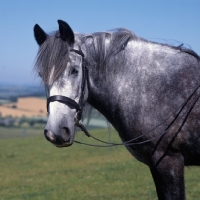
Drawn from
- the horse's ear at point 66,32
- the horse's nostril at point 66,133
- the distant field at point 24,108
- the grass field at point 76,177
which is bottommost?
the distant field at point 24,108

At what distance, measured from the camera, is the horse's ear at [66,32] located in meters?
4.60

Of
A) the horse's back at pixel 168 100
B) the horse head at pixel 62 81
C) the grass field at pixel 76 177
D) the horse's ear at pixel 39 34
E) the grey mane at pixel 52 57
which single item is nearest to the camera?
the horse head at pixel 62 81

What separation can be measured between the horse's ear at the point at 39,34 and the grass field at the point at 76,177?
1.22 meters

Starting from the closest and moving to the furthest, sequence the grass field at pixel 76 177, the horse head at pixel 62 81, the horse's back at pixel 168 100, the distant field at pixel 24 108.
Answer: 1. the horse head at pixel 62 81
2. the horse's back at pixel 168 100
3. the grass field at pixel 76 177
4. the distant field at pixel 24 108

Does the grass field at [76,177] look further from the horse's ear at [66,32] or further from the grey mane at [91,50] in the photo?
the horse's ear at [66,32]

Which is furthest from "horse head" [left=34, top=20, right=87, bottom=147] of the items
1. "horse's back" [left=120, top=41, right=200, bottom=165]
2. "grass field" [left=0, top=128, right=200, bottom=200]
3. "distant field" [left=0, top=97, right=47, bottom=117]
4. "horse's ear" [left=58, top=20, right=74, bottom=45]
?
"distant field" [left=0, top=97, right=47, bottom=117]

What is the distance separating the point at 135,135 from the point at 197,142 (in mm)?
616

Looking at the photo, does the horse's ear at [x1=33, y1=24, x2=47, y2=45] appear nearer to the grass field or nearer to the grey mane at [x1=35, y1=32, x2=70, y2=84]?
the grey mane at [x1=35, y1=32, x2=70, y2=84]

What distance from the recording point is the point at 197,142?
469 centimetres

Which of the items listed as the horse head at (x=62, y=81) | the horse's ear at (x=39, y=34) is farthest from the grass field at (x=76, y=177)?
the horse's ear at (x=39, y=34)

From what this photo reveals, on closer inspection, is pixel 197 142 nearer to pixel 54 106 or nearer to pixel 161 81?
pixel 161 81

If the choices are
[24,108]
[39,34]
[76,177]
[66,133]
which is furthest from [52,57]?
[24,108]

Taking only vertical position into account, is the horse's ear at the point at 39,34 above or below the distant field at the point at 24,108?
above

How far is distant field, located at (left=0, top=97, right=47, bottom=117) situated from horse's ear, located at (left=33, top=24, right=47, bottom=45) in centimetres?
3556
